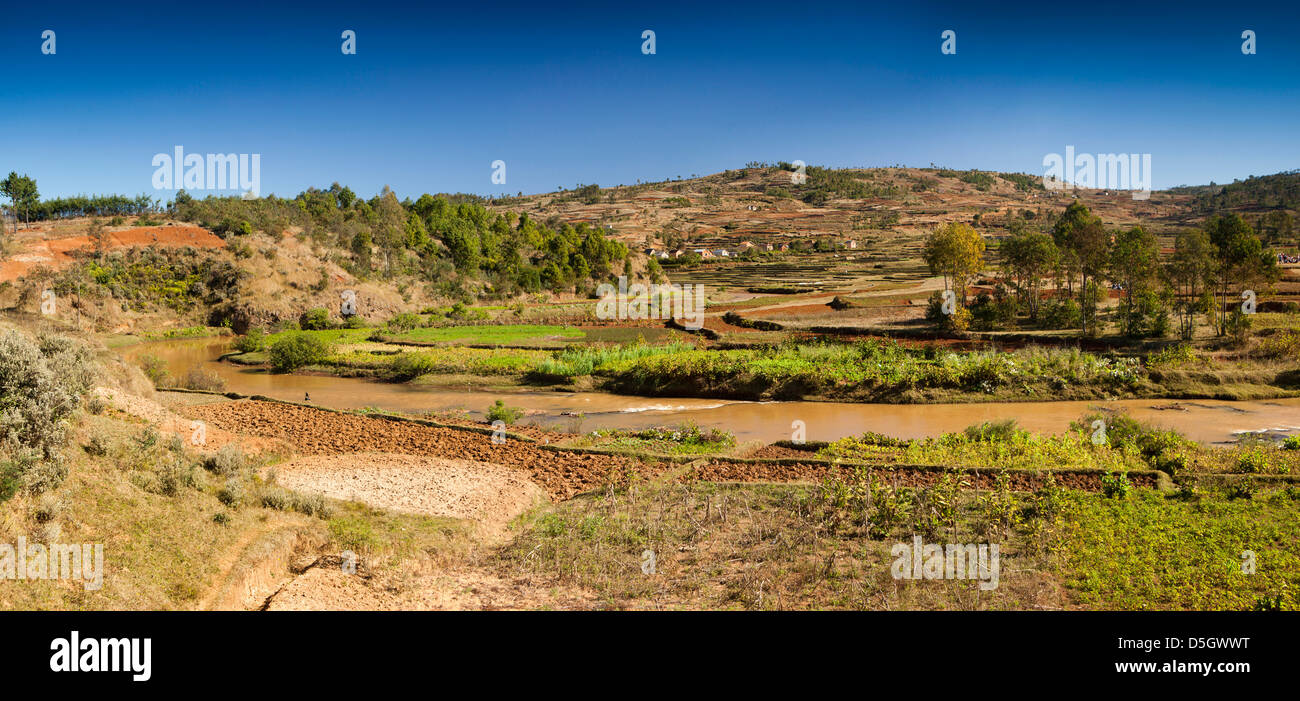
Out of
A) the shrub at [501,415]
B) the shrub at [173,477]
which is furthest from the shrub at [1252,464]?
the shrub at [173,477]

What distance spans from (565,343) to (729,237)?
81.2 meters

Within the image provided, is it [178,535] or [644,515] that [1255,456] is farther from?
[178,535]

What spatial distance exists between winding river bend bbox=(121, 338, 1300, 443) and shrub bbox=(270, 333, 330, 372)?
3199 millimetres

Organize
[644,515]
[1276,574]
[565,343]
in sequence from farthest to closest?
[565,343]
[644,515]
[1276,574]

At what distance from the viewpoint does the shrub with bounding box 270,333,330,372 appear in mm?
30359

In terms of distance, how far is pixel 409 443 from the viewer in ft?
53.4

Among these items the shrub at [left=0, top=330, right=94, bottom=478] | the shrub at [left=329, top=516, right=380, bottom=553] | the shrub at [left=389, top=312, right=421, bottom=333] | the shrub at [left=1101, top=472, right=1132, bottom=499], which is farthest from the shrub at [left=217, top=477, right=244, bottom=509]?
→ the shrub at [left=389, top=312, right=421, bottom=333]

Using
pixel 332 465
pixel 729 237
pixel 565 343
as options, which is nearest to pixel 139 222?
pixel 565 343

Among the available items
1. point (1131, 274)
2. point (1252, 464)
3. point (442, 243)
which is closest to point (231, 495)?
point (1252, 464)

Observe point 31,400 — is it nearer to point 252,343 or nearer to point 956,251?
point 252,343

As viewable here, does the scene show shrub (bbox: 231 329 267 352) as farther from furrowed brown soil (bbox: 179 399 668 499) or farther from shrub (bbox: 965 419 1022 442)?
shrub (bbox: 965 419 1022 442)

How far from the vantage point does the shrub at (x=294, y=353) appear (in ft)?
99.6

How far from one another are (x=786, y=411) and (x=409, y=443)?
10.4 meters
